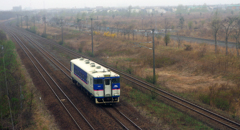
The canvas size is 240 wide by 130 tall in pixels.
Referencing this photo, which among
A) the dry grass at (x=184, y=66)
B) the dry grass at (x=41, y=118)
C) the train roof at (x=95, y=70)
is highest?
the train roof at (x=95, y=70)

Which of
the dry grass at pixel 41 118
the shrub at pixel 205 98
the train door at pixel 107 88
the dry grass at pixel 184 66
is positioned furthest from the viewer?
the dry grass at pixel 184 66

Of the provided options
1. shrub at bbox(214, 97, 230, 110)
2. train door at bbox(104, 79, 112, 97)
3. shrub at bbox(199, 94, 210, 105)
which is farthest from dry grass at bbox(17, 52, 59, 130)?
shrub at bbox(214, 97, 230, 110)

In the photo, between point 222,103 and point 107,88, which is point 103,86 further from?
point 222,103

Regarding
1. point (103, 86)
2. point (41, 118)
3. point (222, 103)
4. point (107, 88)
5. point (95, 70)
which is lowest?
point (41, 118)

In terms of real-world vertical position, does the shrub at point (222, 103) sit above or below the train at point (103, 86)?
below

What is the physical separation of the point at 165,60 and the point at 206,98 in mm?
17411

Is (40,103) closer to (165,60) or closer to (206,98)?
(206,98)

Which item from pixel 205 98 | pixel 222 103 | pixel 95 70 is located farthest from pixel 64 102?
pixel 222 103

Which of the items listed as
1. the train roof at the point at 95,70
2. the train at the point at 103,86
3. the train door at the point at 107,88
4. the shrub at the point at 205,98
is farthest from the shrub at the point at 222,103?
the train door at the point at 107,88

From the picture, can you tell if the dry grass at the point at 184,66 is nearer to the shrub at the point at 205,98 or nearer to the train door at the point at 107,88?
the shrub at the point at 205,98

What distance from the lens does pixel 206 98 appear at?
811 inches

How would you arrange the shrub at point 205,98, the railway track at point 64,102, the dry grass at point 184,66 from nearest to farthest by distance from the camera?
the railway track at point 64,102, the shrub at point 205,98, the dry grass at point 184,66

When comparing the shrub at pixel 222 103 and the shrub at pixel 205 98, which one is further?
the shrub at pixel 205 98

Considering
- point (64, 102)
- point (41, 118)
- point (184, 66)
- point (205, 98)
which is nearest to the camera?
point (41, 118)
